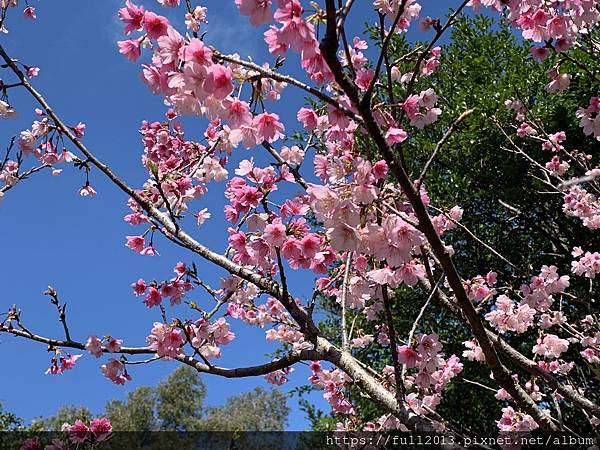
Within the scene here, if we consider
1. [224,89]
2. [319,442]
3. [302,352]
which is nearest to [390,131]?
[224,89]

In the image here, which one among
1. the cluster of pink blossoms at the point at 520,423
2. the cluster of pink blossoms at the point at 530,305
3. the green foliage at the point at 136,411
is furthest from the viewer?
the green foliage at the point at 136,411

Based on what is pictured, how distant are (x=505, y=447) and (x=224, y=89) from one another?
300cm

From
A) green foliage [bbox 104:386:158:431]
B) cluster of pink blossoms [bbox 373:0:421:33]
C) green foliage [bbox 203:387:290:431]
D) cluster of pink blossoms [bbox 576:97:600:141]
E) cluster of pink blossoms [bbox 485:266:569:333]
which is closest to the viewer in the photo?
cluster of pink blossoms [bbox 373:0:421:33]

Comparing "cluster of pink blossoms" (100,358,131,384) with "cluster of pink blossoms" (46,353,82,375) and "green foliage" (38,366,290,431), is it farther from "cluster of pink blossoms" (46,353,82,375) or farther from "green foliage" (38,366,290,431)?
"green foliage" (38,366,290,431)

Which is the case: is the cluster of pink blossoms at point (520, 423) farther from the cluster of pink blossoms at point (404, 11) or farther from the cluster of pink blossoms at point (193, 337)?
the cluster of pink blossoms at point (404, 11)

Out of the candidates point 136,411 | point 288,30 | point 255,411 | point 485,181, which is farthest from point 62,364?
point 255,411

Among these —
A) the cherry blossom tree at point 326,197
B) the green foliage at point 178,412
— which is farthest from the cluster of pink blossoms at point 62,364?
the green foliage at point 178,412

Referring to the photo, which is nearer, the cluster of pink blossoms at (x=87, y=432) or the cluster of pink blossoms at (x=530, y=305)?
the cluster of pink blossoms at (x=87, y=432)

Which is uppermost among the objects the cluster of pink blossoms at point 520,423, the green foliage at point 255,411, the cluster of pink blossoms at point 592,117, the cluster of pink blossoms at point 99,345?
the green foliage at point 255,411

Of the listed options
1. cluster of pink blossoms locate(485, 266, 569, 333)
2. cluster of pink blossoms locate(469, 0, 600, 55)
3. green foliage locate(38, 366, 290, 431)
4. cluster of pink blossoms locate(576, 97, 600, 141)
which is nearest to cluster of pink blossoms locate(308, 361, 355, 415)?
cluster of pink blossoms locate(485, 266, 569, 333)

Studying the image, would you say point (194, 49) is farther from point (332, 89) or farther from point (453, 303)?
point (453, 303)

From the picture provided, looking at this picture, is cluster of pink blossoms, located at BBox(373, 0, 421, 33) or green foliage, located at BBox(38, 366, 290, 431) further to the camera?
green foliage, located at BBox(38, 366, 290, 431)

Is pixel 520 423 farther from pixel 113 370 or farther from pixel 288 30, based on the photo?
pixel 288 30

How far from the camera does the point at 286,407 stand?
28.8 meters
